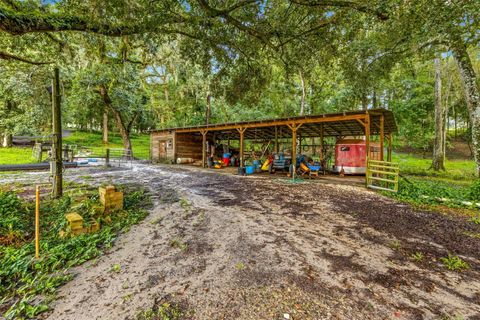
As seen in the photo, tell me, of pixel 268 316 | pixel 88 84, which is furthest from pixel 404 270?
pixel 88 84

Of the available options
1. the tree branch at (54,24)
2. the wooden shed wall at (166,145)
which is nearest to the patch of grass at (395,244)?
the tree branch at (54,24)

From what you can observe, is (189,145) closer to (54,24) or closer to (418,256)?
(54,24)

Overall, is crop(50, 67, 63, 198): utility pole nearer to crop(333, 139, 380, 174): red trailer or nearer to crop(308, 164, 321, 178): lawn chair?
crop(308, 164, 321, 178): lawn chair

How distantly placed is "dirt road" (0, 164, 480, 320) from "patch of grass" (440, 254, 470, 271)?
0.09 m

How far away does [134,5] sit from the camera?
536 centimetres

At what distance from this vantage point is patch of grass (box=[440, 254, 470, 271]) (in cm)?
293

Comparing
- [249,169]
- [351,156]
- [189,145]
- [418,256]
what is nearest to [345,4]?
[418,256]

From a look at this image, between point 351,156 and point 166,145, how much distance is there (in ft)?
47.1

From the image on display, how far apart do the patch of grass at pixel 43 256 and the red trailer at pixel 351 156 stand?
10.9 m

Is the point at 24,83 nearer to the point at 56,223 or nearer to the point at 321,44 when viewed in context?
the point at 56,223

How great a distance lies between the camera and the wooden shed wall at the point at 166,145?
18.0 meters

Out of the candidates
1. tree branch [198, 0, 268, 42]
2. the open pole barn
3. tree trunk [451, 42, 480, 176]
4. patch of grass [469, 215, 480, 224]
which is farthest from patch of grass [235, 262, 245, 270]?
tree trunk [451, 42, 480, 176]

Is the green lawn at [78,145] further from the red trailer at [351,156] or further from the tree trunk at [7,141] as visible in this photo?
the red trailer at [351,156]

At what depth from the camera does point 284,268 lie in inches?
113
